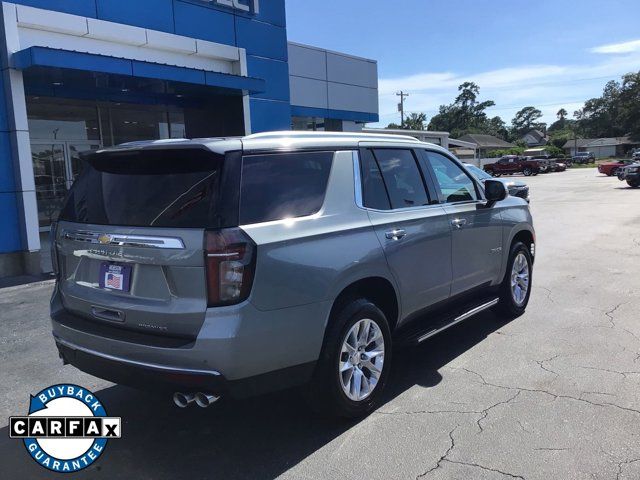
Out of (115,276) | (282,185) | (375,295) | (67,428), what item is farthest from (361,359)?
(67,428)

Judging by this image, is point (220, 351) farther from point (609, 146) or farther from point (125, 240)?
point (609, 146)

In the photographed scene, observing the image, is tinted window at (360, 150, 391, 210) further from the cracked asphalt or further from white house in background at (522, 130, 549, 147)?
white house in background at (522, 130, 549, 147)

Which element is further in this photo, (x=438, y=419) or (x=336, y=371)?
(x=438, y=419)

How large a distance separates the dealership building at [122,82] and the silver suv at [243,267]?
603 cm

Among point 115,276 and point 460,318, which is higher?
point 115,276

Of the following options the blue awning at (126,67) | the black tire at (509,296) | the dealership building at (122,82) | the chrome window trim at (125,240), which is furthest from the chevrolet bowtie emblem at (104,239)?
the blue awning at (126,67)

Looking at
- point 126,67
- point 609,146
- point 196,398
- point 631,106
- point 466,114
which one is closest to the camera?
point 196,398

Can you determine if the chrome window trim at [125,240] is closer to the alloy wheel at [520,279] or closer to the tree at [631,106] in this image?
the alloy wheel at [520,279]

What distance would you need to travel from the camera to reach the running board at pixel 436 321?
4.16m

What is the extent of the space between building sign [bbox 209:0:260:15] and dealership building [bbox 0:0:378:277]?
0.03 meters

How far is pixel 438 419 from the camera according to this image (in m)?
3.63

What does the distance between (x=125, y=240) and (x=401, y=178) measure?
224cm

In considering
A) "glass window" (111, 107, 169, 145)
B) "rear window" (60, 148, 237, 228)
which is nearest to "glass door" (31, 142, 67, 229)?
"glass window" (111, 107, 169, 145)

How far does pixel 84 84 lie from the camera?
1161 cm
